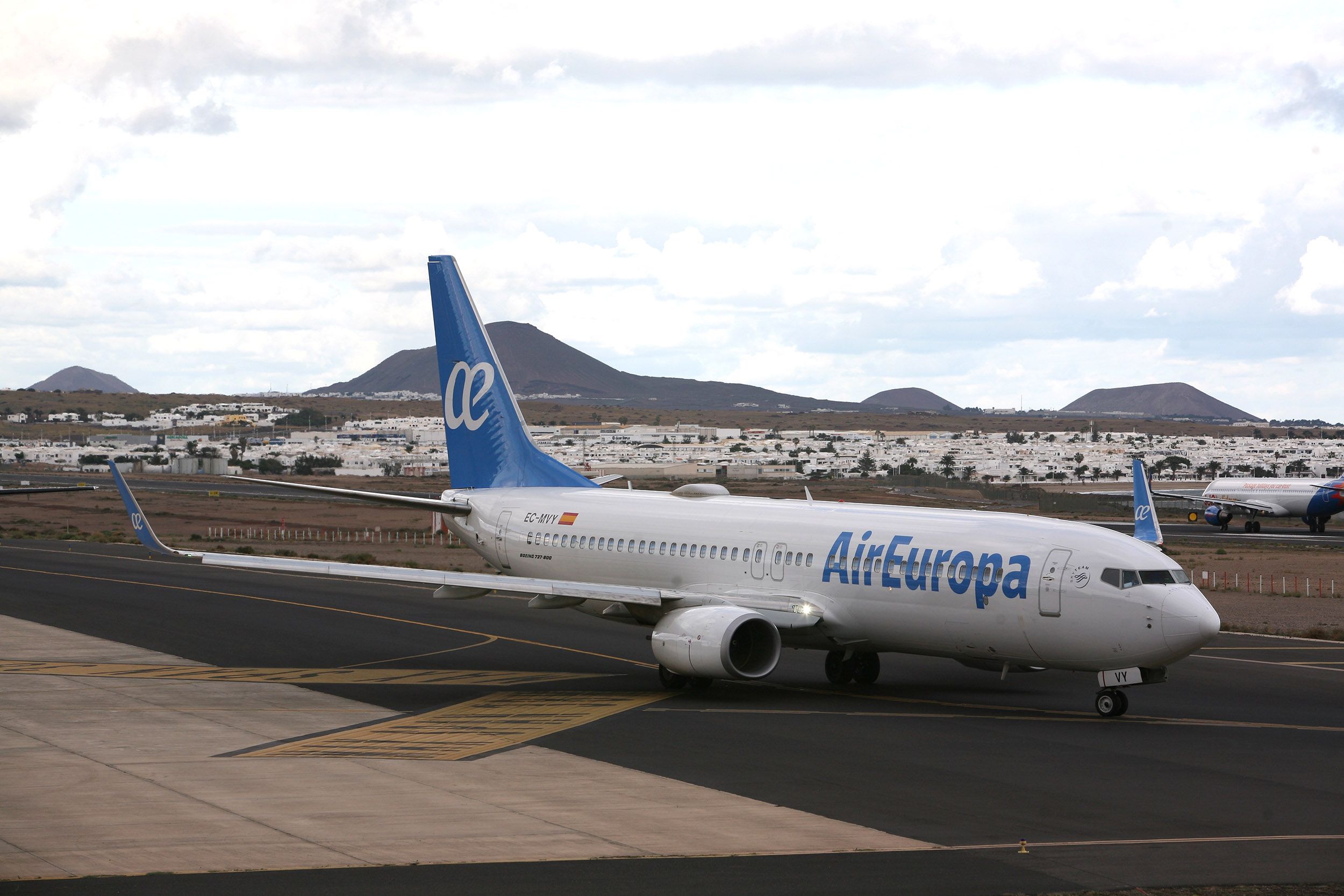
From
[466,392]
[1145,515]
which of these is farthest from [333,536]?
[1145,515]

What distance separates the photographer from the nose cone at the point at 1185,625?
27.0m

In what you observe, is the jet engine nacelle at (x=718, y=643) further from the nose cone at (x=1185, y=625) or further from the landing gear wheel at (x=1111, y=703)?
the nose cone at (x=1185, y=625)

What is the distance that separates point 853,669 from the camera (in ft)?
111

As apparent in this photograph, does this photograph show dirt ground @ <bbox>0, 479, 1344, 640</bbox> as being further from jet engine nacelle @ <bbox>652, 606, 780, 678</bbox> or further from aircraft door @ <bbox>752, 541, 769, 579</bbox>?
jet engine nacelle @ <bbox>652, 606, 780, 678</bbox>

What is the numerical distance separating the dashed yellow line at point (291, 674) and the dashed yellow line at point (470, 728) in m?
2.38

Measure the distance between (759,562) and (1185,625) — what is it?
31.6 ft

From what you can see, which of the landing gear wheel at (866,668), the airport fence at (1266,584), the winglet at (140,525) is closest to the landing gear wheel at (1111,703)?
the landing gear wheel at (866,668)

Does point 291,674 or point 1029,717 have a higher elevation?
point 1029,717

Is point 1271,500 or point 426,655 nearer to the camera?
point 426,655

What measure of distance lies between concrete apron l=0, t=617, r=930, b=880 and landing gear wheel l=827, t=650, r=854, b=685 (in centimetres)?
1048

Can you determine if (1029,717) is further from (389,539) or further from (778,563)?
(389,539)

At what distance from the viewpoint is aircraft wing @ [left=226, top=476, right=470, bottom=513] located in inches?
1224

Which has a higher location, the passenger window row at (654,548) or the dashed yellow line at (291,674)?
the passenger window row at (654,548)

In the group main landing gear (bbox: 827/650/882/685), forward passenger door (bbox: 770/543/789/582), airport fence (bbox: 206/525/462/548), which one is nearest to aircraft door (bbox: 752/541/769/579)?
forward passenger door (bbox: 770/543/789/582)
